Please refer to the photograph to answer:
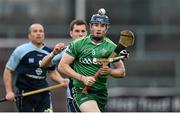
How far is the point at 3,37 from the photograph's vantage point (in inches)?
712

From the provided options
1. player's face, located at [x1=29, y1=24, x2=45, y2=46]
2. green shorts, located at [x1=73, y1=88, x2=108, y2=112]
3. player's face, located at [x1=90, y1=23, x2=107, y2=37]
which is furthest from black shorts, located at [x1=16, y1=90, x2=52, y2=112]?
player's face, located at [x1=90, y1=23, x2=107, y2=37]

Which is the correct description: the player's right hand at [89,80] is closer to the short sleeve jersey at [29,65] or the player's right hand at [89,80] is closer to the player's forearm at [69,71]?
the player's forearm at [69,71]

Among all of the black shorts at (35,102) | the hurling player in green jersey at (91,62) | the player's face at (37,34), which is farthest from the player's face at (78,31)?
the hurling player in green jersey at (91,62)

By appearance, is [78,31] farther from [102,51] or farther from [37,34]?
[102,51]

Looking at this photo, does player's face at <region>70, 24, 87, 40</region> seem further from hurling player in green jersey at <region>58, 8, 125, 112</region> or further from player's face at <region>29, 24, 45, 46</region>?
hurling player in green jersey at <region>58, 8, 125, 112</region>

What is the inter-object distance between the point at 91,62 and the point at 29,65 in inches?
91.0

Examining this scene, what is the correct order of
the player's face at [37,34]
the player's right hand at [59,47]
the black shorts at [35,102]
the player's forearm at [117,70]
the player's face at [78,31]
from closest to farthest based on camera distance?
the player's forearm at [117,70]
the player's right hand at [59,47]
the player's face at [78,31]
the player's face at [37,34]
the black shorts at [35,102]

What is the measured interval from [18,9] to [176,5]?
2.74 m

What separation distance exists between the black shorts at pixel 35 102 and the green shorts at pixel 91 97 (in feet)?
6.78

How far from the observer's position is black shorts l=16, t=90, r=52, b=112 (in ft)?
44.3

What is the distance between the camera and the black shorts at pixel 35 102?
531 inches

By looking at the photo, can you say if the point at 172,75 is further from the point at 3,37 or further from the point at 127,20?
the point at 3,37

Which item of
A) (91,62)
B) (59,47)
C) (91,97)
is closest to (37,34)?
(59,47)

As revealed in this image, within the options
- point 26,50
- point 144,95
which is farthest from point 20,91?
point 144,95
